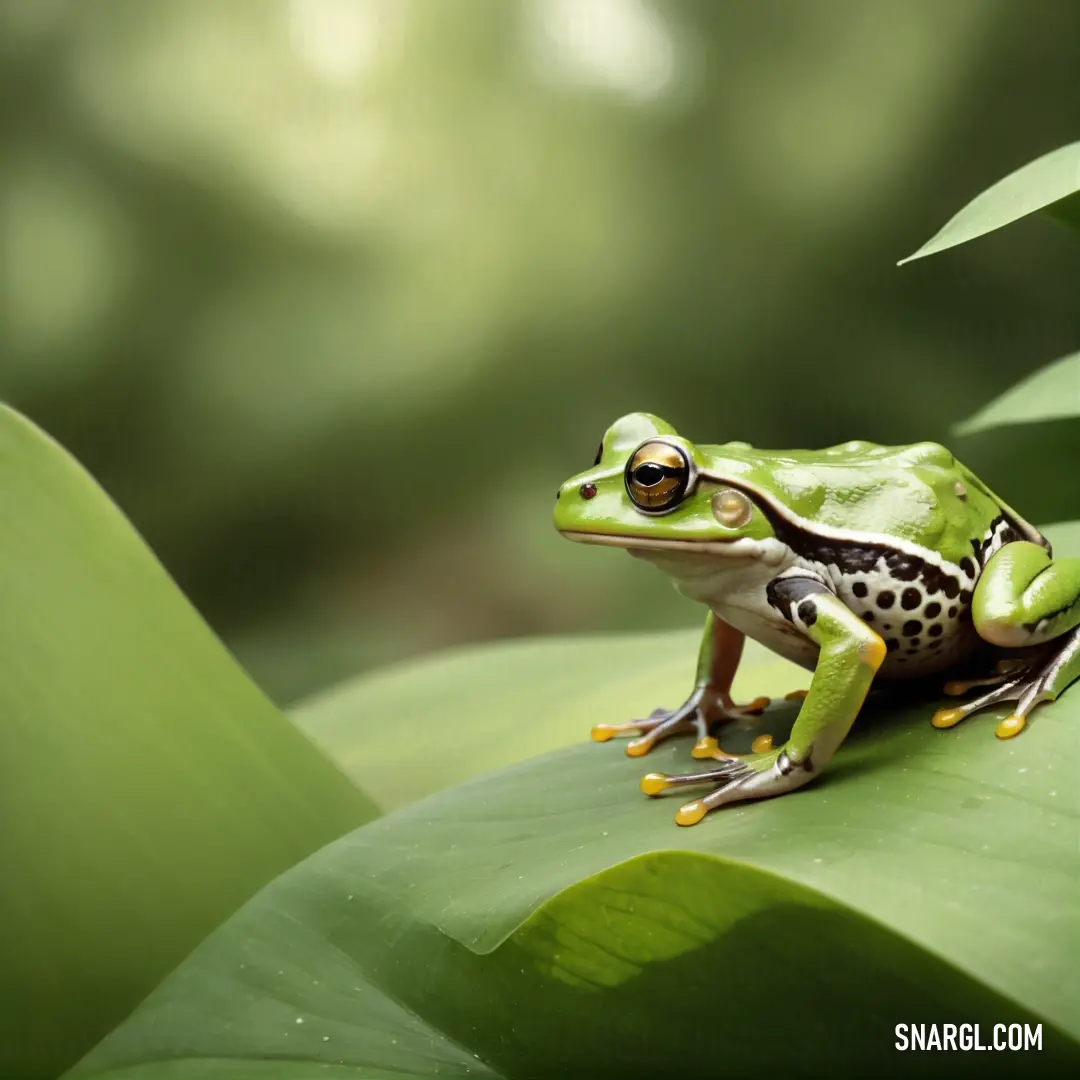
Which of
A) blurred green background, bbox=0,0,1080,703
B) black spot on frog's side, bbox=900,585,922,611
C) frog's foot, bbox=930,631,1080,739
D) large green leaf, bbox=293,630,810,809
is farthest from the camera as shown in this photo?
blurred green background, bbox=0,0,1080,703

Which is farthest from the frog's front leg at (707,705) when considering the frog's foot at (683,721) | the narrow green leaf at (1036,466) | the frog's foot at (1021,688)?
the narrow green leaf at (1036,466)

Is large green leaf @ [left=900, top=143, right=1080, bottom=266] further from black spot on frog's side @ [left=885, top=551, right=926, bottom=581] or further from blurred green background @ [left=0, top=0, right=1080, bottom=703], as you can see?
blurred green background @ [left=0, top=0, right=1080, bottom=703]

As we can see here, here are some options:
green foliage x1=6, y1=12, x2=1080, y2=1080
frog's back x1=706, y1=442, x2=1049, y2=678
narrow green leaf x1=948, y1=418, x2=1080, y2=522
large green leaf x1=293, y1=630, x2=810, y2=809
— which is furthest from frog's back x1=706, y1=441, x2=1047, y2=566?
narrow green leaf x1=948, y1=418, x2=1080, y2=522

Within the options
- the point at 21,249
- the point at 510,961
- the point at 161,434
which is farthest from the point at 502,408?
the point at 510,961

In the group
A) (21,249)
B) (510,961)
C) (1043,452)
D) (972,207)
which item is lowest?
(510,961)

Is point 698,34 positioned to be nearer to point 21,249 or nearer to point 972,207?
point 21,249
